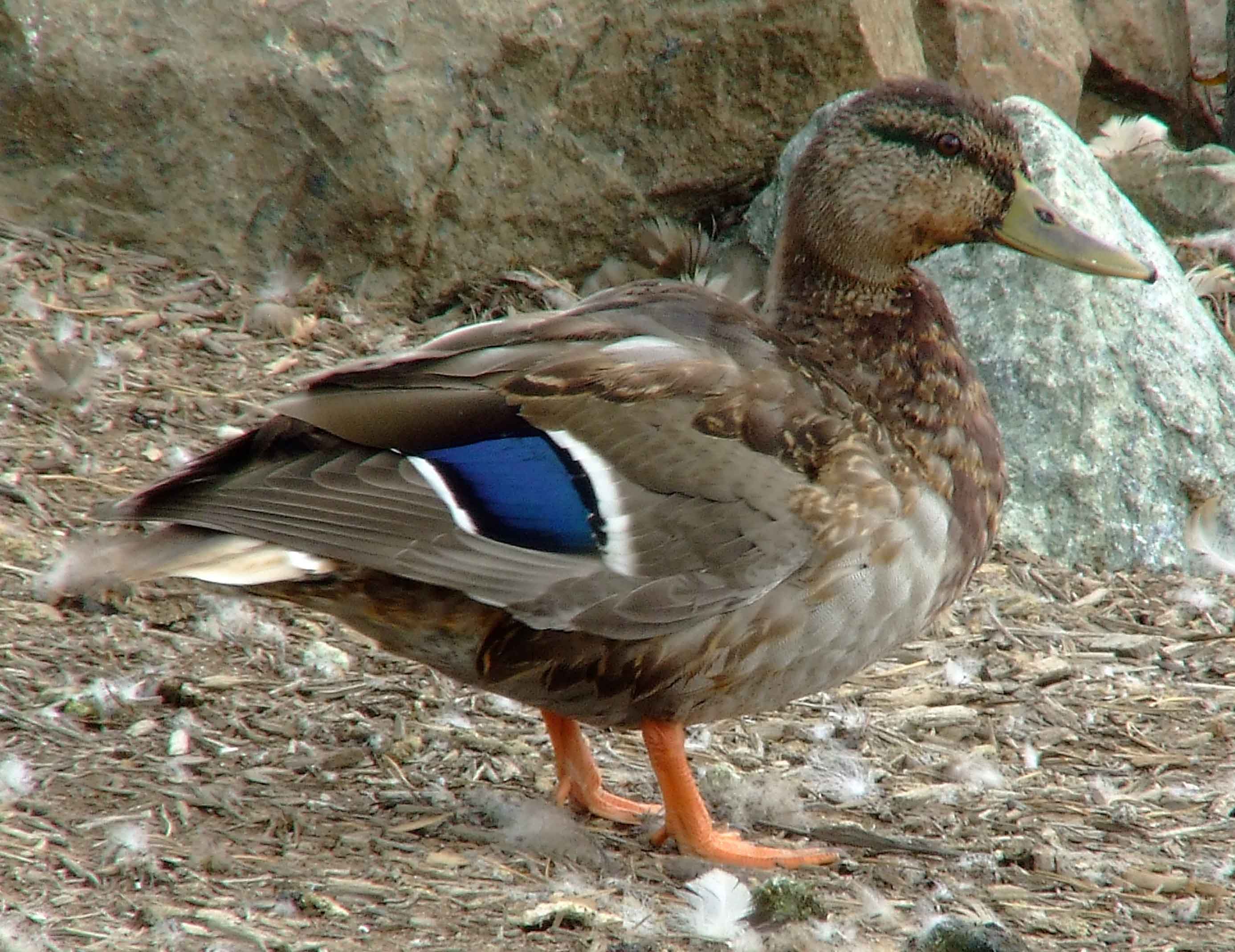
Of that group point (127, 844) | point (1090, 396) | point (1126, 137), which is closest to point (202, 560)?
point (127, 844)

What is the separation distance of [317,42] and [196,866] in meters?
2.79

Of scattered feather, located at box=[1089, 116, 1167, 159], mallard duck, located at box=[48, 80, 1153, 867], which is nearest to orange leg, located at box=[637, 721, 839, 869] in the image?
mallard duck, located at box=[48, 80, 1153, 867]

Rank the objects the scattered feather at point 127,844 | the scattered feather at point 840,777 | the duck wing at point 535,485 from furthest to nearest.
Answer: the scattered feather at point 840,777
the duck wing at point 535,485
the scattered feather at point 127,844

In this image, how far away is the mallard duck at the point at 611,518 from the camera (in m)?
2.53

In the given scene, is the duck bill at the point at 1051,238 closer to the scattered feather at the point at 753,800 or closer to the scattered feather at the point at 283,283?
the scattered feather at the point at 753,800

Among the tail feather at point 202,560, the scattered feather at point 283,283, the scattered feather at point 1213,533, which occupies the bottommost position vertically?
the scattered feather at point 283,283

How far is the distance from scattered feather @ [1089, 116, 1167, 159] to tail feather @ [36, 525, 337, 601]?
4.40 metres

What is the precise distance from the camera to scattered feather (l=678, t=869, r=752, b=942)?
245 cm

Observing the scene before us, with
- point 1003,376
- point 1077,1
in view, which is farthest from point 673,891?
point 1077,1

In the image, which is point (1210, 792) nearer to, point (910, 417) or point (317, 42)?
point (910, 417)

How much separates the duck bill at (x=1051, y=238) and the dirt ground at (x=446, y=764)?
1017mm

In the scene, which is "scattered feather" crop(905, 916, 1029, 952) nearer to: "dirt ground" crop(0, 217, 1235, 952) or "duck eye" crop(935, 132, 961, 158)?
"dirt ground" crop(0, 217, 1235, 952)

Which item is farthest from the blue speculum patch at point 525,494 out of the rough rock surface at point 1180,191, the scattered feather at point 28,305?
the rough rock surface at point 1180,191

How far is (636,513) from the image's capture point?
2562mm
